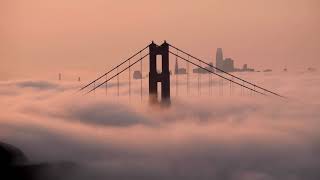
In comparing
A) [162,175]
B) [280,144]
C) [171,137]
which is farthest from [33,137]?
[280,144]

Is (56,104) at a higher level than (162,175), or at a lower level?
higher

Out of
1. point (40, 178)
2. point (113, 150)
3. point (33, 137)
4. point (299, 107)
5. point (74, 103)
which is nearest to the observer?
point (40, 178)

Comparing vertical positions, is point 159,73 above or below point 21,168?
above

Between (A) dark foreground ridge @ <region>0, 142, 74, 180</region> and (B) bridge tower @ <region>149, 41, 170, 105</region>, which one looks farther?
(B) bridge tower @ <region>149, 41, 170, 105</region>

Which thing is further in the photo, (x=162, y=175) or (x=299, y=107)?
(x=299, y=107)

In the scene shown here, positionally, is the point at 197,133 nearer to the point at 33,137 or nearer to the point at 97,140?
the point at 97,140

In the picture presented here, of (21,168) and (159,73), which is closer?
(21,168)

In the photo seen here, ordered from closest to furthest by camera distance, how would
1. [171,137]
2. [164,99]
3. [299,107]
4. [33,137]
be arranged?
[164,99]
[33,137]
[171,137]
[299,107]

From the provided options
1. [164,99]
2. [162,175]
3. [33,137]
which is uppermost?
[164,99]

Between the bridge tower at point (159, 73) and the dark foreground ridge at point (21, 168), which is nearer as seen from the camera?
the dark foreground ridge at point (21, 168)

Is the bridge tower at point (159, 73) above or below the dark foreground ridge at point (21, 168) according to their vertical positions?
above

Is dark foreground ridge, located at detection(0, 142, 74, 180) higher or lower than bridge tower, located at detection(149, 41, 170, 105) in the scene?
lower
